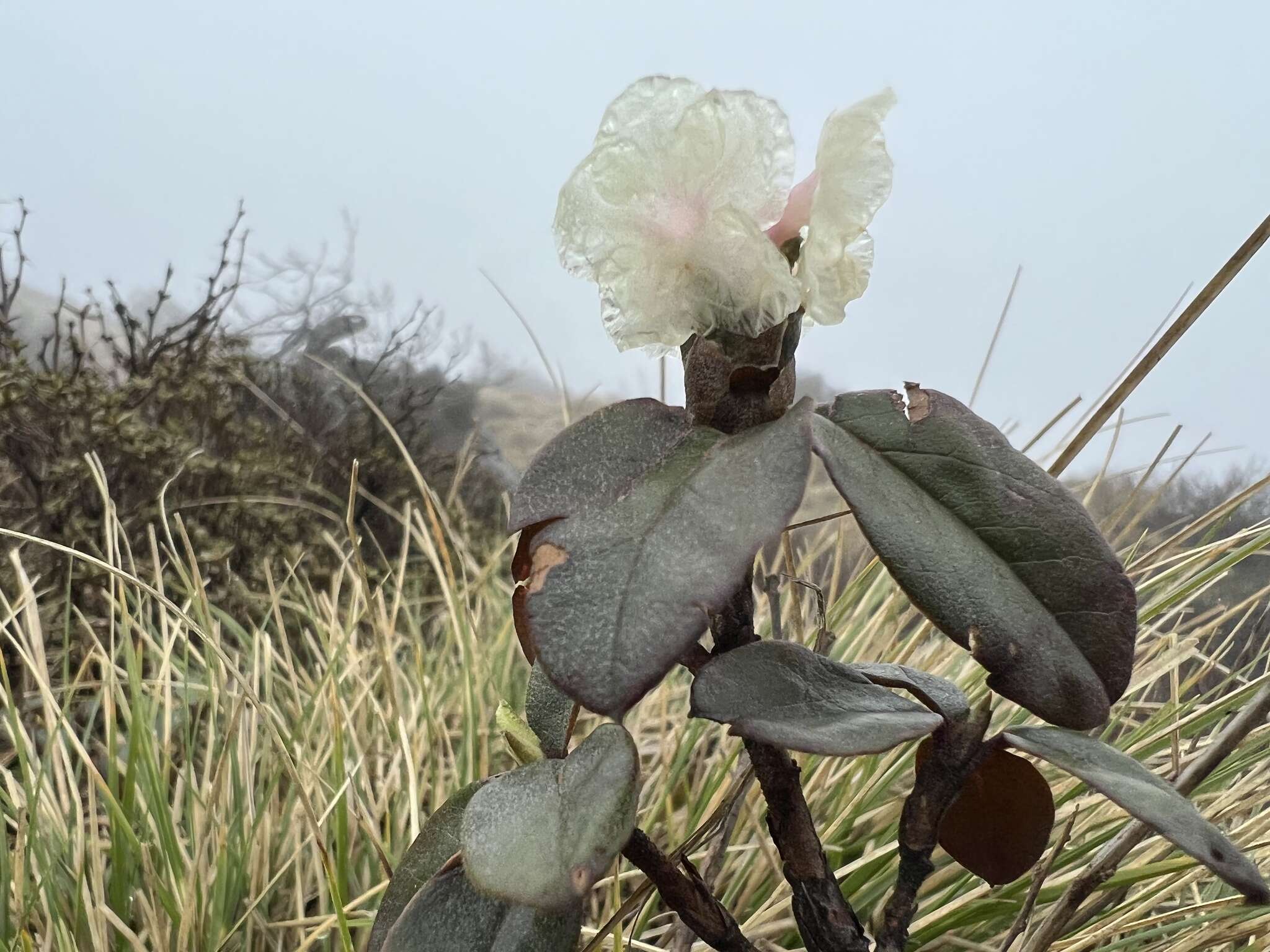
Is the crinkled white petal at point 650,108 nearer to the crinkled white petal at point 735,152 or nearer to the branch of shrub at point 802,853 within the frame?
the crinkled white petal at point 735,152

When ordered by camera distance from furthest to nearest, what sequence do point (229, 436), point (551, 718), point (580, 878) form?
1. point (229, 436)
2. point (551, 718)
3. point (580, 878)

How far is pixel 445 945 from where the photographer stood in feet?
1.00

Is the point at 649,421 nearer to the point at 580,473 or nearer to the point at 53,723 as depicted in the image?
the point at 580,473

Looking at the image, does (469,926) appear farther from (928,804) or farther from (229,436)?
(229,436)

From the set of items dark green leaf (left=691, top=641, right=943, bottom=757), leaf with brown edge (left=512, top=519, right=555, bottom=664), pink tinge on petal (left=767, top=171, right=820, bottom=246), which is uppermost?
pink tinge on petal (left=767, top=171, right=820, bottom=246)

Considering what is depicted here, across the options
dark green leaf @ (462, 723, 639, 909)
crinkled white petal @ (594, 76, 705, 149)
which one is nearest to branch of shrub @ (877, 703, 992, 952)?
dark green leaf @ (462, 723, 639, 909)

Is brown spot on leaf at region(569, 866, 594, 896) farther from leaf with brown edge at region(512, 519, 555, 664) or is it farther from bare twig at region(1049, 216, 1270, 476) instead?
bare twig at region(1049, 216, 1270, 476)

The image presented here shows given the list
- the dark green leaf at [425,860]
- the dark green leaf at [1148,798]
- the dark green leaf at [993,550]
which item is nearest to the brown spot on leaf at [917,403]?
the dark green leaf at [993,550]

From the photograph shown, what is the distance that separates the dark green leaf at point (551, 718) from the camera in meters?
0.36

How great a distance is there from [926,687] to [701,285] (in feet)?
0.52

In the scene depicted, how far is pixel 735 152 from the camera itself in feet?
0.93

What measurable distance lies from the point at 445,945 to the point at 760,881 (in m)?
0.58

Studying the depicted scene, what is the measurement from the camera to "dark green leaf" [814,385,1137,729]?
0.25 m

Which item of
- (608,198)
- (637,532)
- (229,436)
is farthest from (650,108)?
(229,436)
